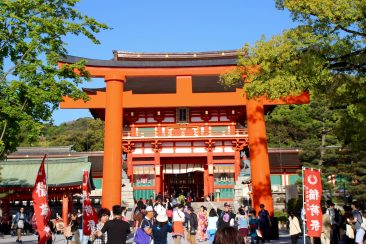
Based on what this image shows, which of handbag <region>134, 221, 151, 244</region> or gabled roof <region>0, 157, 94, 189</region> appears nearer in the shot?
handbag <region>134, 221, 151, 244</region>

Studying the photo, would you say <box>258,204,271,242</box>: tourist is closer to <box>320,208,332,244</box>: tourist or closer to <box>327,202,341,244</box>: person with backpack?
<box>327,202,341,244</box>: person with backpack

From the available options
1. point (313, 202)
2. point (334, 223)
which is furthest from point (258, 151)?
point (313, 202)

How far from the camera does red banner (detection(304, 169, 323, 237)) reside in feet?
32.3

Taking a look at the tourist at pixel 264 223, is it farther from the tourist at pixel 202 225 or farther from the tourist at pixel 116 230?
the tourist at pixel 116 230

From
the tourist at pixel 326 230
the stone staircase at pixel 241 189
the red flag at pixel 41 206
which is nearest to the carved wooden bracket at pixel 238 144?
Result: the stone staircase at pixel 241 189

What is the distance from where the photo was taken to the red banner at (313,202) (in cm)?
984

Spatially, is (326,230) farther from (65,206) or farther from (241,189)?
(241,189)

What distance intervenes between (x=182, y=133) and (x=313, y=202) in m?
21.4

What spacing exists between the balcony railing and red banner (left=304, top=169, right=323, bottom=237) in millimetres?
20527

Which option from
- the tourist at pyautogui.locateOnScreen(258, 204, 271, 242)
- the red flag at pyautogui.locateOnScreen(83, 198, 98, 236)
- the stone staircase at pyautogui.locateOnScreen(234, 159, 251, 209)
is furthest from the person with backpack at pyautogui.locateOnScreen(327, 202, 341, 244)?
the stone staircase at pyautogui.locateOnScreen(234, 159, 251, 209)

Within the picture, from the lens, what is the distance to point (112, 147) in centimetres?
2031

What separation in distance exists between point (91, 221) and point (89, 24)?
5601 millimetres

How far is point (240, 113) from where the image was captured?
3122 centimetres

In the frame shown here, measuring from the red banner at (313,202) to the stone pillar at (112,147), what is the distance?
1178 cm
